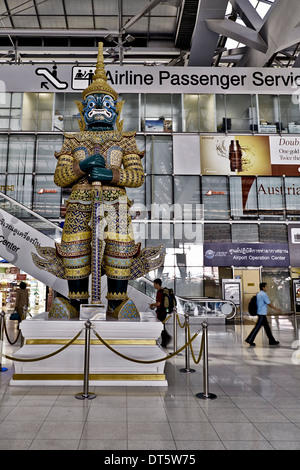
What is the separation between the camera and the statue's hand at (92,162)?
4734 mm

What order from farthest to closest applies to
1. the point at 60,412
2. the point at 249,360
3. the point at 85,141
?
the point at 249,360 < the point at 85,141 < the point at 60,412

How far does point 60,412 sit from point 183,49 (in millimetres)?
16246

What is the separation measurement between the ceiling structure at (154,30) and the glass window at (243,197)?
4.47 meters

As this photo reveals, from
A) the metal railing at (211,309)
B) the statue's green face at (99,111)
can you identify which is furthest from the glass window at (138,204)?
the statue's green face at (99,111)

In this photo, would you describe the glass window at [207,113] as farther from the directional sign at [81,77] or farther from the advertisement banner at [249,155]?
the directional sign at [81,77]

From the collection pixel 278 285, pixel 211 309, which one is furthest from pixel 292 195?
pixel 211 309

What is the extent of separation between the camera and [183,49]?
52.3 ft

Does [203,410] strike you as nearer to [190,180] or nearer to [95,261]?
[95,261]

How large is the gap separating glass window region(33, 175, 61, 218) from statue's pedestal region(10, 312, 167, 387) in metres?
10.3

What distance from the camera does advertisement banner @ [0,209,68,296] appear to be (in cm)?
895

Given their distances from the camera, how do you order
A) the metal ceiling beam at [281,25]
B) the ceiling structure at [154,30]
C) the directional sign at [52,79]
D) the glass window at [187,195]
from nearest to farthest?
the directional sign at [52,79], the metal ceiling beam at [281,25], the ceiling structure at [154,30], the glass window at [187,195]
